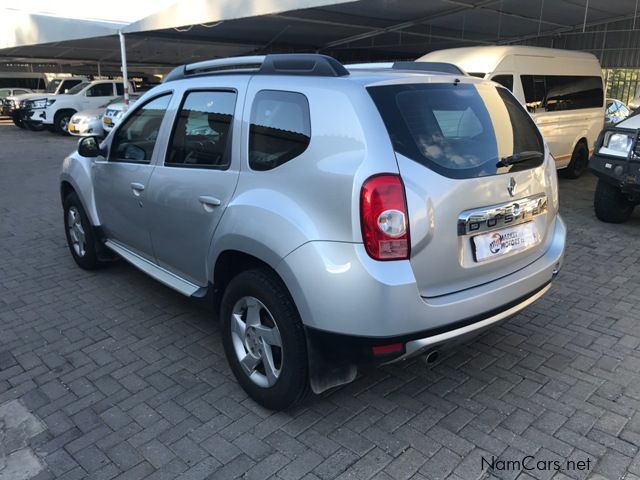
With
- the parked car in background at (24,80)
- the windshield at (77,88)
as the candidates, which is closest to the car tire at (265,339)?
the windshield at (77,88)

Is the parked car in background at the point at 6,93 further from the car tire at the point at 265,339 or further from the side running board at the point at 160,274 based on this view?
the car tire at the point at 265,339

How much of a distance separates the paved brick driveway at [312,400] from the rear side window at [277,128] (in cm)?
136

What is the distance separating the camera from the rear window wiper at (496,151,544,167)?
108 inches

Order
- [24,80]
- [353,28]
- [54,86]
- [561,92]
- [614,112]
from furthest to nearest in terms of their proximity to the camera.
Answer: [24,80]
[54,86]
[353,28]
[614,112]
[561,92]

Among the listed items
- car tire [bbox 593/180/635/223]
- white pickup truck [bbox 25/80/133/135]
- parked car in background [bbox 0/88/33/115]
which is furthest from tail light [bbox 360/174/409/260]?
parked car in background [bbox 0/88/33/115]

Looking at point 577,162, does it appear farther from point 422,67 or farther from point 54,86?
point 54,86

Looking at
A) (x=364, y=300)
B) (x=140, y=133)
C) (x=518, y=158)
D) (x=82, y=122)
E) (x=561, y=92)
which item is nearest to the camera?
(x=364, y=300)

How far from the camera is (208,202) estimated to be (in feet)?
10.1

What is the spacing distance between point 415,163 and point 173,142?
1846mm

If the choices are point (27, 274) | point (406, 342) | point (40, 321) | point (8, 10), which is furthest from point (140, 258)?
point (8, 10)

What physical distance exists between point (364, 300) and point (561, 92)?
790cm

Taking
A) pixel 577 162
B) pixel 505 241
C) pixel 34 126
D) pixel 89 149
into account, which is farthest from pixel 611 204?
pixel 34 126

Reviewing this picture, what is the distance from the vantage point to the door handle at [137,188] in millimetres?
3778

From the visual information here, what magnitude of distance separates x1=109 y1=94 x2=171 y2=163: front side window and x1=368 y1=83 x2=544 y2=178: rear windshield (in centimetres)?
186
